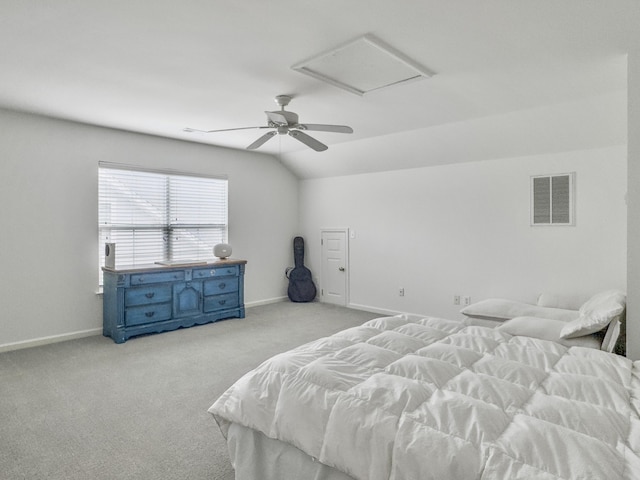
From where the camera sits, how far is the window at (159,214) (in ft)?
16.8

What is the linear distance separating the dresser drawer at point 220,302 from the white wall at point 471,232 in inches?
75.3

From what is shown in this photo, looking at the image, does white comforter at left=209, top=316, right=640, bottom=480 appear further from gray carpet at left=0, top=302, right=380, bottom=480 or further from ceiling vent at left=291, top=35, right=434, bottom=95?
ceiling vent at left=291, top=35, right=434, bottom=95

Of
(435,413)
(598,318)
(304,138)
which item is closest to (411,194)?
(304,138)

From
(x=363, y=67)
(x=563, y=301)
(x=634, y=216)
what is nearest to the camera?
(x=634, y=216)

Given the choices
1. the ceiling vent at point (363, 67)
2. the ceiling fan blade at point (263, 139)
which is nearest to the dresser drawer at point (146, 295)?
the ceiling fan blade at point (263, 139)

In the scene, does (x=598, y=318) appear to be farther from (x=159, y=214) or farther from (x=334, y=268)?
(x=159, y=214)

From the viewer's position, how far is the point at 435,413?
154cm

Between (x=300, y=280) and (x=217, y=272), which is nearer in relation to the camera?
(x=217, y=272)

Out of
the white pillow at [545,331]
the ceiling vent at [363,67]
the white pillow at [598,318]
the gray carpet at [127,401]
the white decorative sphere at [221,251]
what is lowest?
the gray carpet at [127,401]

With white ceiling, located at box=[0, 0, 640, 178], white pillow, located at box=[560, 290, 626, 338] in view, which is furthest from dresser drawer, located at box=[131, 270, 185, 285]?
white pillow, located at box=[560, 290, 626, 338]

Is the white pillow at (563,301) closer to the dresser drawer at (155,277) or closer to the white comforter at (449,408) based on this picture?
the white comforter at (449,408)

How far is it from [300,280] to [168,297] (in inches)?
102

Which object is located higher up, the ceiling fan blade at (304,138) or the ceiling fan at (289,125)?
the ceiling fan at (289,125)

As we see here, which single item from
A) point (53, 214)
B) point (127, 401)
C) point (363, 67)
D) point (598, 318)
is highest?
point (363, 67)
